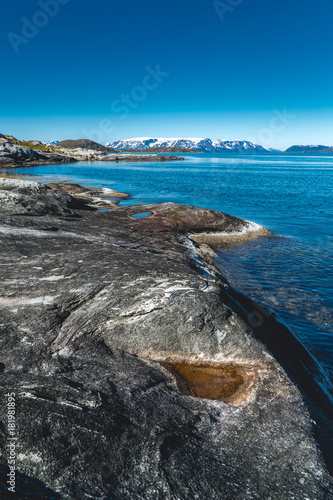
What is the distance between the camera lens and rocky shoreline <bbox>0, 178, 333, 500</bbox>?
506 centimetres

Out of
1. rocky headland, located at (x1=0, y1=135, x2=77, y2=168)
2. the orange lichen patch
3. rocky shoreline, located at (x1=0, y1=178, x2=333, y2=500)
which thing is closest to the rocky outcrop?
rocky headland, located at (x1=0, y1=135, x2=77, y2=168)

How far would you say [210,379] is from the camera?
7902 mm

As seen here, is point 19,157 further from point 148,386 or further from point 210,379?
point 210,379

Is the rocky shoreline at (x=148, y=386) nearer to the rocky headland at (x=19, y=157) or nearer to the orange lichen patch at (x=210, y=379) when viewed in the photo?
the orange lichen patch at (x=210, y=379)

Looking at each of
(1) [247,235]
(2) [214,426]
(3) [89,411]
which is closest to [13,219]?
(3) [89,411]

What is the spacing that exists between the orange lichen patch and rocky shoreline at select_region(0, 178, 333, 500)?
0.03 meters

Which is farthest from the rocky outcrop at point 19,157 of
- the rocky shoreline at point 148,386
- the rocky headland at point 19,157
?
the rocky shoreline at point 148,386

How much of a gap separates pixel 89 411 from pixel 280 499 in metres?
3.91

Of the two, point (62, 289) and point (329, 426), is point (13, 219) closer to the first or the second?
point (62, 289)

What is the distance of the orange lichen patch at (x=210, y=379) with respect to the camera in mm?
7456

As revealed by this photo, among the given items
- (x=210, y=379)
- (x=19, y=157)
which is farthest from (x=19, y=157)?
(x=210, y=379)

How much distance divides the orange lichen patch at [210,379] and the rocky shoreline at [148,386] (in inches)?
1.3

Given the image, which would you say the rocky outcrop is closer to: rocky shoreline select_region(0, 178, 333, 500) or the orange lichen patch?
rocky shoreline select_region(0, 178, 333, 500)

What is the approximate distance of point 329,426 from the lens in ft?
23.1
